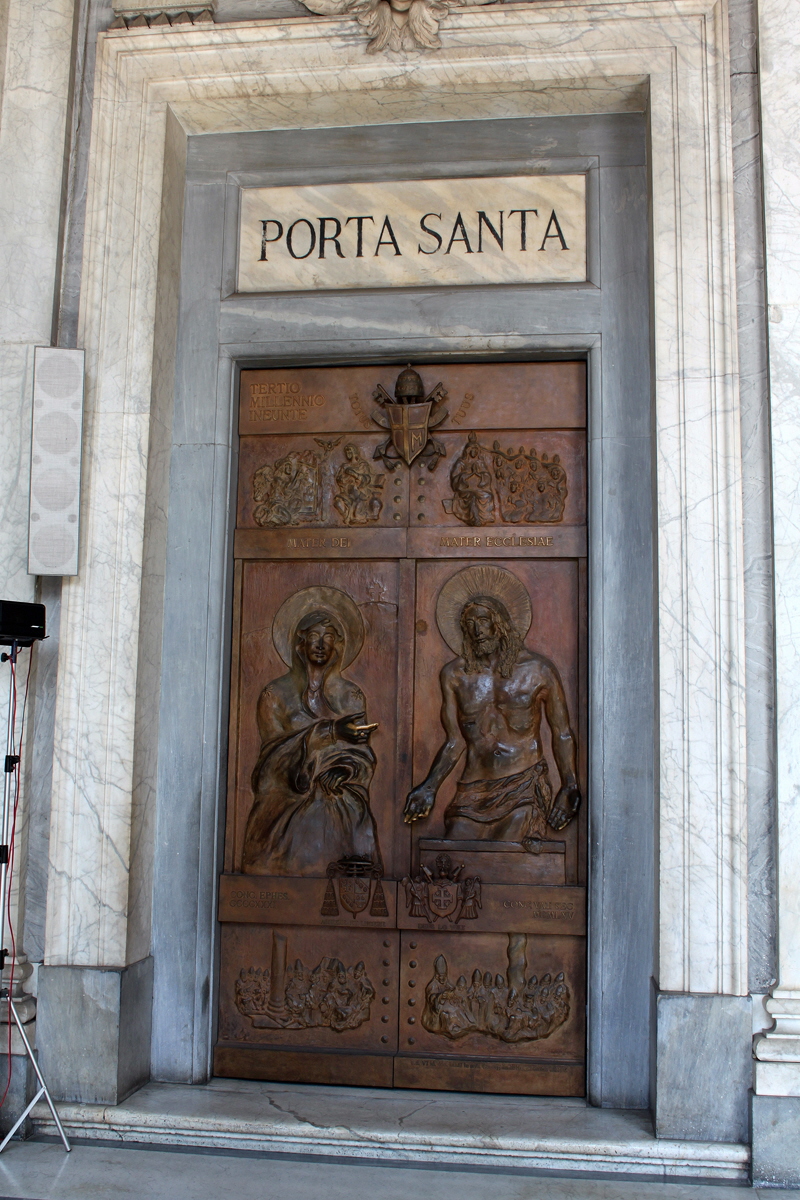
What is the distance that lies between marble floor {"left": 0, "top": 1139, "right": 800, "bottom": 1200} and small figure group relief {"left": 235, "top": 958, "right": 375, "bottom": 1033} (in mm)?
680

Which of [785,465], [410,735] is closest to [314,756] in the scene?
[410,735]

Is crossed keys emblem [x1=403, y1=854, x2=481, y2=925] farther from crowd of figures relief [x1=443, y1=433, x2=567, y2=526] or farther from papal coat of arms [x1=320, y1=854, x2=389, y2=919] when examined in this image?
crowd of figures relief [x1=443, y1=433, x2=567, y2=526]

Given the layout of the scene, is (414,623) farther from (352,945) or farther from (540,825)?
(352,945)

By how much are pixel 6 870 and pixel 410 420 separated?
8.92 ft

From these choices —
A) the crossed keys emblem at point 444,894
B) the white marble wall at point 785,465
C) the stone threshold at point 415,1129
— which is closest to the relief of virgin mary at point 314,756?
the crossed keys emblem at point 444,894

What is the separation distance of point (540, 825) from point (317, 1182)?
171cm

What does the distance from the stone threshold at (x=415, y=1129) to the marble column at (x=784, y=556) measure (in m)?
0.21

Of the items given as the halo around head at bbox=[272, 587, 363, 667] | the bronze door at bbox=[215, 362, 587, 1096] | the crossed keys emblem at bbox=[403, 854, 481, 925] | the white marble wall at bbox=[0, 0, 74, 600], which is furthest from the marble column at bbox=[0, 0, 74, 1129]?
the crossed keys emblem at bbox=[403, 854, 481, 925]

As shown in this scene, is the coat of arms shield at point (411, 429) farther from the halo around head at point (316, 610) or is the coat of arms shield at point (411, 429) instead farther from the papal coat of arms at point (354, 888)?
the papal coat of arms at point (354, 888)

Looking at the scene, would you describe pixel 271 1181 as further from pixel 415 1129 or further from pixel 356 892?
pixel 356 892

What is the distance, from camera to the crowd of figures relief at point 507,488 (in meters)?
4.86

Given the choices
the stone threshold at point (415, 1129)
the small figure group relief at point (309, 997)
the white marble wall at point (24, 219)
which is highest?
the white marble wall at point (24, 219)

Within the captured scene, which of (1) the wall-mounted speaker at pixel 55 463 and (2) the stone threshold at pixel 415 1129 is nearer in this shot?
(2) the stone threshold at pixel 415 1129

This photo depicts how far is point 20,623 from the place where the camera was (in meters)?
4.24
